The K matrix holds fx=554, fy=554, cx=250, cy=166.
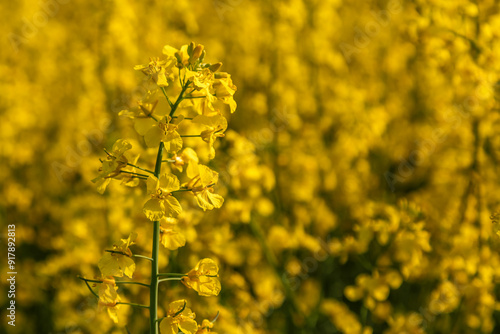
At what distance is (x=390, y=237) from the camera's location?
9.50 ft

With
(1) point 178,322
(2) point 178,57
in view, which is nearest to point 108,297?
(1) point 178,322

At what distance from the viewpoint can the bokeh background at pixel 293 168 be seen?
331cm

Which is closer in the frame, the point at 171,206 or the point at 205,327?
the point at 171,206

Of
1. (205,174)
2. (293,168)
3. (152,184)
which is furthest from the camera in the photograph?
(293,168)

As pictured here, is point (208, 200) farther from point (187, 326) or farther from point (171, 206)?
point (187, 326)

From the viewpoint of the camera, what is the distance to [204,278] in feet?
5.59

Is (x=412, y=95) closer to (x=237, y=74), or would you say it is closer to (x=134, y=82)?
(x=237, y=74)

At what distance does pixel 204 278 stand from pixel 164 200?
291mm

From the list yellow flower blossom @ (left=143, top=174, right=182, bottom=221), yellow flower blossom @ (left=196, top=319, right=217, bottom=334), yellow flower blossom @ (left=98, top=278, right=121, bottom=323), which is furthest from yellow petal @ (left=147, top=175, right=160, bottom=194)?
yellow flower blossom @ (left=196, top=319, right=217, bottom=334)

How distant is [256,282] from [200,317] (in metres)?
0.92

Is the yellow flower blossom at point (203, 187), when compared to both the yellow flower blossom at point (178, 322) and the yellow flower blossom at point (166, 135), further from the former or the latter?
the yellow flower blossom at point (178, 322)

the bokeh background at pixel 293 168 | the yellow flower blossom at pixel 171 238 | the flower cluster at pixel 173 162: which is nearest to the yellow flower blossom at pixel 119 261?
the flower cluster at pixel 173 162

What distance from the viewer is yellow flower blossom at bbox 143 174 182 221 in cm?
157

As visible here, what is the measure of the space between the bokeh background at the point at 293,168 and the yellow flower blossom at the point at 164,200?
133cm
